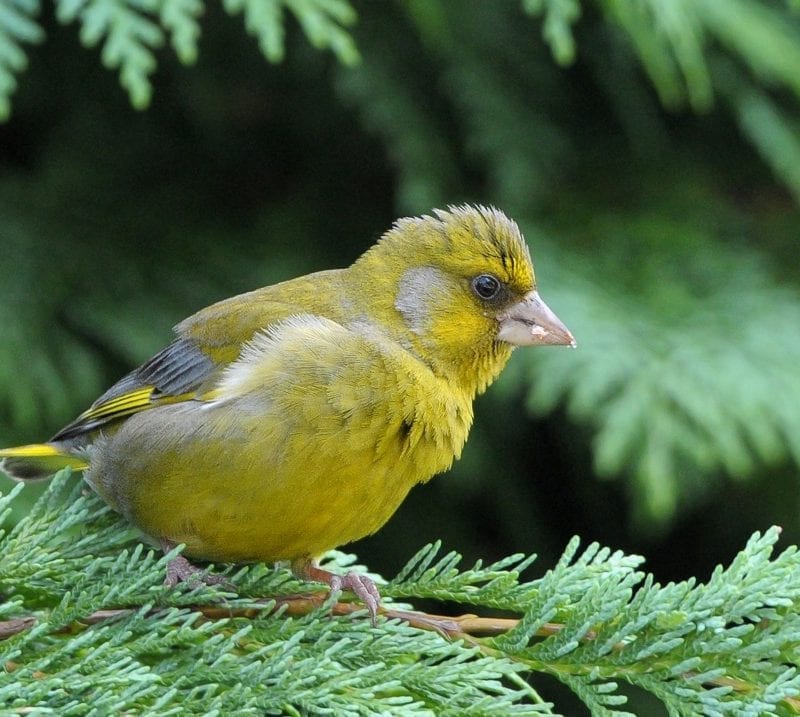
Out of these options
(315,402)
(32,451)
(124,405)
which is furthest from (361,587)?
(32,451)

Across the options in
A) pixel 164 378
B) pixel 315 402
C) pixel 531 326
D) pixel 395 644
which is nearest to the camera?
pixel 395 644

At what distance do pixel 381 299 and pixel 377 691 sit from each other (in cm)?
145

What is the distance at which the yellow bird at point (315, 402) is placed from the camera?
10.6ft

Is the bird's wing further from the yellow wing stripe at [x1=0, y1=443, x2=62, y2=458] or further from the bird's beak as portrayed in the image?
the bird's beak

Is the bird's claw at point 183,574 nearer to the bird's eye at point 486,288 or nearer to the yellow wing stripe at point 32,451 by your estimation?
the yellow wing stripe at point 32,451

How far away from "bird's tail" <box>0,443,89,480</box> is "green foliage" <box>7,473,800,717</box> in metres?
0.86

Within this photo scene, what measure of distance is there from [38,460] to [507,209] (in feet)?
6.59

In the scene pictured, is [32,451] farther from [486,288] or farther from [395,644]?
[395,644]

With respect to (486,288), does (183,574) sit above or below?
below

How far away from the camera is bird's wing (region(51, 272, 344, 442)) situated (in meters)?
3.71

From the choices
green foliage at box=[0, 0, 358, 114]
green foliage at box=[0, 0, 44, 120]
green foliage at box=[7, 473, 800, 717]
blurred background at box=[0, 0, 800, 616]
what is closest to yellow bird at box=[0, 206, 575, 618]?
green foliage at box=[7, 473, 800, 717]

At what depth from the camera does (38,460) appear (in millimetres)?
4094

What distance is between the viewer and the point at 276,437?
3.23 m

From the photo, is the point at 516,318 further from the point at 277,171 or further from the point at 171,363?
the point at 277,171
